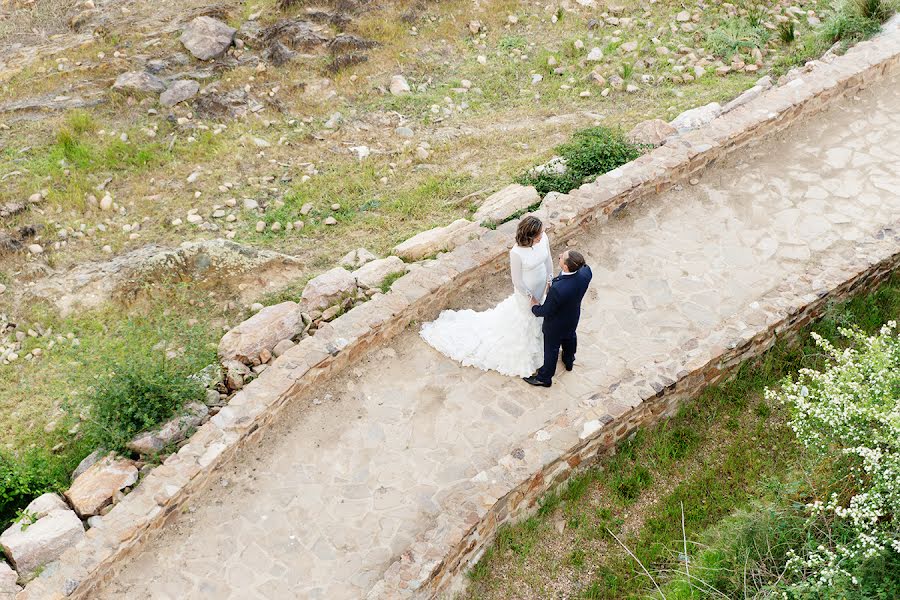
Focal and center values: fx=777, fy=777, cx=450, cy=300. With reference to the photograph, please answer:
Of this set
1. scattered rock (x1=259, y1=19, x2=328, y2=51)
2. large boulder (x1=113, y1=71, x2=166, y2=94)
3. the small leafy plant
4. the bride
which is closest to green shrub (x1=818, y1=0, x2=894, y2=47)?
the bride

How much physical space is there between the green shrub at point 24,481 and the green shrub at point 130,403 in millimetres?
615

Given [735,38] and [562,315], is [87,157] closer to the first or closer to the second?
[562,315]

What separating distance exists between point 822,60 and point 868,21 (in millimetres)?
1142

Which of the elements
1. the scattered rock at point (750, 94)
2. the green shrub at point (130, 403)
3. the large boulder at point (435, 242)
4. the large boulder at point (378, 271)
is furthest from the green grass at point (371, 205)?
the scattered rock at point (750, 94)

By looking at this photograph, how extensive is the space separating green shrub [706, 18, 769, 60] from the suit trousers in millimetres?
8320

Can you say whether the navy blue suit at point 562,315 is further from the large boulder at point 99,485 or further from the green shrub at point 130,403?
the large boulder at point 99,485

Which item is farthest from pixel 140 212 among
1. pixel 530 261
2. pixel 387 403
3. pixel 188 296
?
pixel 530 261

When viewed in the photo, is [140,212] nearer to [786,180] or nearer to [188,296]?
[188,296]

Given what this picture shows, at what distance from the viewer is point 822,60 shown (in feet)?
39.1

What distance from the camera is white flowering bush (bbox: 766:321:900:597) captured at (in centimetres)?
505

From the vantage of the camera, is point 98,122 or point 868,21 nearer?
point 868,21

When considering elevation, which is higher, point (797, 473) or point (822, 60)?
point (822, 60)

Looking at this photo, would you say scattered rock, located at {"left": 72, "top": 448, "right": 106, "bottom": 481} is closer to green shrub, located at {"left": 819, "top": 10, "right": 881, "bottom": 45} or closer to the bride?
the bride

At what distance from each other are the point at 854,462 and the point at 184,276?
7716 mm
